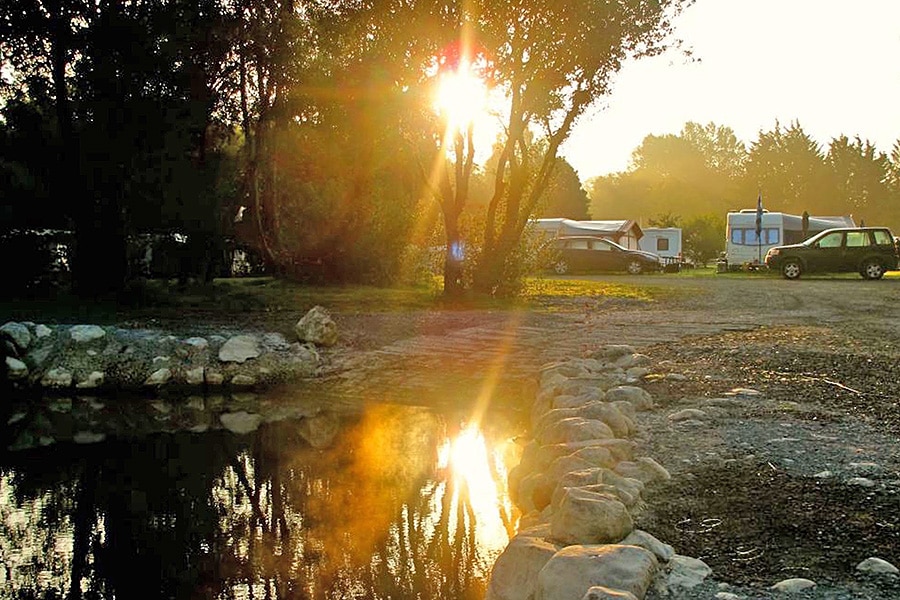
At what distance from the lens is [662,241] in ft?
136

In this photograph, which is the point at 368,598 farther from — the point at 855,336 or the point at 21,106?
the point at 21,106

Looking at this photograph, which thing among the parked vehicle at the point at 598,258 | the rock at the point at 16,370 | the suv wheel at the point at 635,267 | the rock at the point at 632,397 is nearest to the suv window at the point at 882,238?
the parked vehicle at the point at 598,258

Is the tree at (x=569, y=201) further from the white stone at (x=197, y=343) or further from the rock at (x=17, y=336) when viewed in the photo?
the rock at (x=17, y=336)

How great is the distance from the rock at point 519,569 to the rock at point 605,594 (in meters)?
0.44

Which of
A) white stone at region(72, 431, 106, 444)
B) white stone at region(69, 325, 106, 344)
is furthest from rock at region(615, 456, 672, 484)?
white stone at region(69, 325, 106, 344)

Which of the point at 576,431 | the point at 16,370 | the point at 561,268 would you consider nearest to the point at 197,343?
the point at 16,370

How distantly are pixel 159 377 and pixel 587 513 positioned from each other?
613cm

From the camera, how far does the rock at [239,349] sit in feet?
28.8

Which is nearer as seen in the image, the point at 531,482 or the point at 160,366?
the point at 531,482

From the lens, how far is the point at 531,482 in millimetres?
4602

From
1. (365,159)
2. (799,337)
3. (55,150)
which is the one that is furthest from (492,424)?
(365,159)

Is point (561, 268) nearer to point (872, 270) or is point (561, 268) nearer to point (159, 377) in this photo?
point (872, 270)

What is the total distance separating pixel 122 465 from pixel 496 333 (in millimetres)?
5697

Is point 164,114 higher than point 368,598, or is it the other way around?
point 164,114
